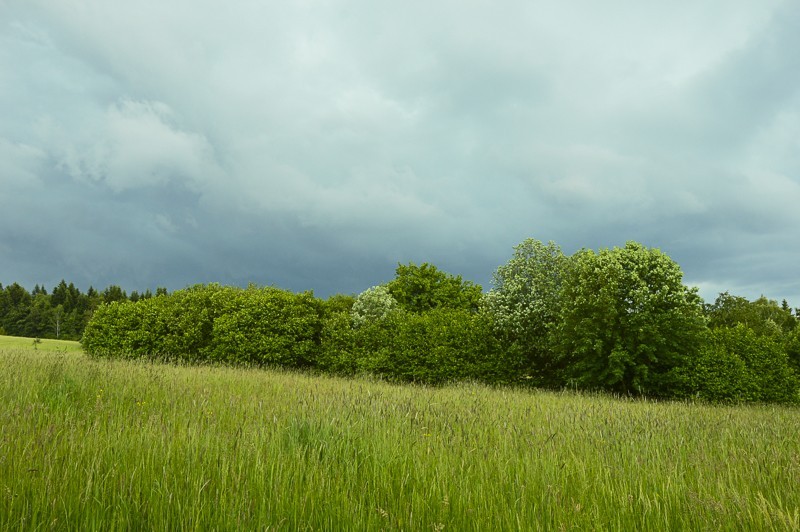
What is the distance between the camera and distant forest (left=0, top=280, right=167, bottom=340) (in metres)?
106

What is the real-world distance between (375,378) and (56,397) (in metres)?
13.7

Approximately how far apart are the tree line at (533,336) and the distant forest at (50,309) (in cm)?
9000

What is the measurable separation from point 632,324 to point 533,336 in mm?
3926

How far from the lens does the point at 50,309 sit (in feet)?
360

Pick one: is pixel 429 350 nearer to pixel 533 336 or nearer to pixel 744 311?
pixel 533 336

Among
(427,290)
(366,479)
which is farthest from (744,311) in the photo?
(366,479)

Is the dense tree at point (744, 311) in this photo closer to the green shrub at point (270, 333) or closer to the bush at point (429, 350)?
the bush at point (429, 350)

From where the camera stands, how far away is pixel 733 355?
18.3m

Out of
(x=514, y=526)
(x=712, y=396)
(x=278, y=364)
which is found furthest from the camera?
(x=278, y=364)

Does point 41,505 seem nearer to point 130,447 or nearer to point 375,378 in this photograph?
point 130,447

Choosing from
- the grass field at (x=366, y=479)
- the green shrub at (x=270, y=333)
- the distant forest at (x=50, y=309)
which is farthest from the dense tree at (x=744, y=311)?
the distant forest at (x=50, y=309)

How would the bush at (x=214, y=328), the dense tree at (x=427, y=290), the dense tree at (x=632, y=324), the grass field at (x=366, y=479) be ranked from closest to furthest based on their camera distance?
1. the grass field at (x=366, y=479)
2. the dense tree at (x=632, y=324)
3. the bush at (x=214, y=328)
4. the dense tree at (x=427, y=290)

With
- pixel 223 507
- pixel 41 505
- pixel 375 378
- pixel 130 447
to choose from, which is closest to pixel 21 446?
pixel 130 447

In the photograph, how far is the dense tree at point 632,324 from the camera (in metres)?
17.5
